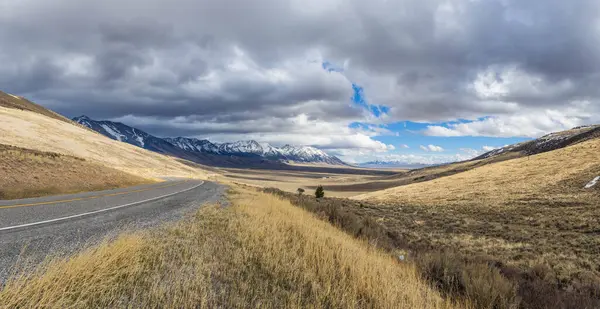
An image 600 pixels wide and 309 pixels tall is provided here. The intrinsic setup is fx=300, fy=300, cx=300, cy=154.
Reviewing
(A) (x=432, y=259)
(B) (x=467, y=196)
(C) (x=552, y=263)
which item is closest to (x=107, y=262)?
(A) (x=432, y=259)

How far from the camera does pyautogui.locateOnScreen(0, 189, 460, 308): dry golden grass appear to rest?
12.2 feet

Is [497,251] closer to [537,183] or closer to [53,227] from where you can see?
[53,227]

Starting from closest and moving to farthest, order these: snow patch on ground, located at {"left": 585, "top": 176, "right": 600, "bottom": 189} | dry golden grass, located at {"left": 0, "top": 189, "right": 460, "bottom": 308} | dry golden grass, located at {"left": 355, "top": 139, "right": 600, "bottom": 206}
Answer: dry golden grass, located at {"left": 0, "top": 189, "right": 460, "bottom": 308}, dry golden grass, located at {"left": 355, "top": 139, "right": 600, "bottom": 206}, snow patch on ground, located at {"left": 585, "top": 176, "right": 600, "bottom": 189}

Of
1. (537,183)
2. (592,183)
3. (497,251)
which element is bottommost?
(497,251)

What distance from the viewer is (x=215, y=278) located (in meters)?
4.78

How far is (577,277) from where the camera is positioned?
9609 mm

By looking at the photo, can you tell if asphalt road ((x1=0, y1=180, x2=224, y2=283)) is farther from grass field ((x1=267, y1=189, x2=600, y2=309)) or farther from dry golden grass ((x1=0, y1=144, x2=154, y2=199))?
dry golden grass ((x1=0, y1=144, x2=154, y2=199))

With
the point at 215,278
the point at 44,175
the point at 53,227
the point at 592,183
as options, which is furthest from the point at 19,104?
the point at 592,183

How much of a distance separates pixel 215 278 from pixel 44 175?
23.4 m

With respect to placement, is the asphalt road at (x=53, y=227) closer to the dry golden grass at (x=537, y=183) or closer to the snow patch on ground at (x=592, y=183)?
the dry golden grass at (x=537, y=183)

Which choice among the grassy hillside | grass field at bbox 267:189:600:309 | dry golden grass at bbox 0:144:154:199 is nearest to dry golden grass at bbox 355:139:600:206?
grass field at bbox 267:189:600:309

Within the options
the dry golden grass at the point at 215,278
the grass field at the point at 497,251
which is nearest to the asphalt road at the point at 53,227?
the dry golden grass at the point at 215,278

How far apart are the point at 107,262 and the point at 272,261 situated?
105 inches

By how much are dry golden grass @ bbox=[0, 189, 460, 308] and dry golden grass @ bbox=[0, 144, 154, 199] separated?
16.7 metres
